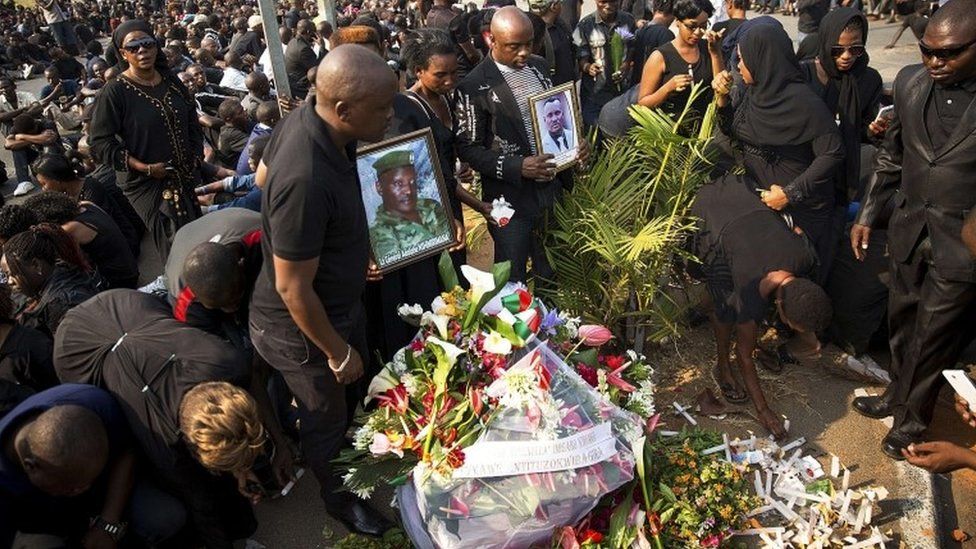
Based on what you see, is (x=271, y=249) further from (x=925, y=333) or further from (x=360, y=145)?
(x=925, y=333)

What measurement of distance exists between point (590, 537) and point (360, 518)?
1150 mm

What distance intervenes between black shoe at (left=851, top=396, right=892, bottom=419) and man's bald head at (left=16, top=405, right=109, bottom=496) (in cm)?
406

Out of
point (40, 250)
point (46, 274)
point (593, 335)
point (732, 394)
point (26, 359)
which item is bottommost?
point (732, 394)

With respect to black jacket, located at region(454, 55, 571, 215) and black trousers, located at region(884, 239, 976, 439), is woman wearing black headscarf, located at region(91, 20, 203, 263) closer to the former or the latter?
black jacket, located at region(454, 55, 571, 215)

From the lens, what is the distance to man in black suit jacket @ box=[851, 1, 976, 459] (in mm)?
3324

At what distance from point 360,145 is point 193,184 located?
2.22 m

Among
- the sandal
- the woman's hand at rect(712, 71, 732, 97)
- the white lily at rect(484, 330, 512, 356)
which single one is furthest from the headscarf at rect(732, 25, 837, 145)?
the white lily at rect(484, 330, 512, 356)

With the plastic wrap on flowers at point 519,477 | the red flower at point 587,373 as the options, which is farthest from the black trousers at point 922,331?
the plastic wrap on flowers at point 519,477

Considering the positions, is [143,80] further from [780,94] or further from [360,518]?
[780,94]

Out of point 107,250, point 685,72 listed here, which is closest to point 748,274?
point 685,72

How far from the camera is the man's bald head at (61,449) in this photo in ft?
8.67

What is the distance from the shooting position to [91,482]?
9.45ft

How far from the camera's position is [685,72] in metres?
5.20

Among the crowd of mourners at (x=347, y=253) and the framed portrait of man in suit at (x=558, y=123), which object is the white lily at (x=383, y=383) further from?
the framed portrait of man in suit at (x=558, y=123)
